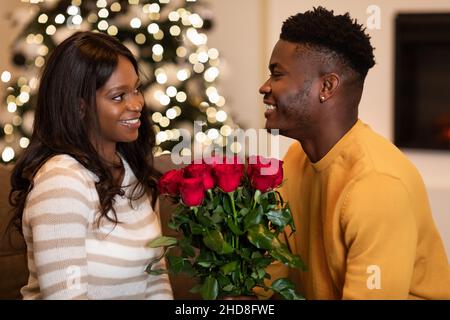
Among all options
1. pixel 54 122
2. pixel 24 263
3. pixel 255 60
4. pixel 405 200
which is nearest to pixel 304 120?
pixel 405 200

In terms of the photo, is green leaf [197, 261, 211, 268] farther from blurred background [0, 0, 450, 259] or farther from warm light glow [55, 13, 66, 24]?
warm light glow [55, 13, 66, 24]

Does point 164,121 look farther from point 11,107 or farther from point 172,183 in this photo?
point 172,183

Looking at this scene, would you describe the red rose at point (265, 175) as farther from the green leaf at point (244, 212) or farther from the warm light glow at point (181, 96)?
the warm light glow at point (181, 96)

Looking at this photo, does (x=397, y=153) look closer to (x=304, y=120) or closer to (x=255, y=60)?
(x=304, y=120)

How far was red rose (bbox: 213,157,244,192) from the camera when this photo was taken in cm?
126

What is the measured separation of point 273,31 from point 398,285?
9.91 feet

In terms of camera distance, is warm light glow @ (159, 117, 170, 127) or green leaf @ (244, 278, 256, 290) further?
warm light glow @ (159, 117, 170, 127)

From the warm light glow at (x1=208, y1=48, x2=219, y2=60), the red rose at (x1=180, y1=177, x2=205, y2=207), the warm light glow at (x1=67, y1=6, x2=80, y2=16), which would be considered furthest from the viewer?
the warm light glow at (x1=208, y1=48, x2=219, y2=60)

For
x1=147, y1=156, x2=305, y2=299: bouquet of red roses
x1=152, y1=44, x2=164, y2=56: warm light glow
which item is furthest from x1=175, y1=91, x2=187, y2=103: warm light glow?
x1=147, y1=156, x2=305, y2=299: bouquet of red roses

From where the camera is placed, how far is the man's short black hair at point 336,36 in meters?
1.52

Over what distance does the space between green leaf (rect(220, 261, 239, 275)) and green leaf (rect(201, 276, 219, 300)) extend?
0.03 m

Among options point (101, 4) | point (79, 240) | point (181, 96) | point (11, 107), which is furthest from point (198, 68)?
point (79, 240)

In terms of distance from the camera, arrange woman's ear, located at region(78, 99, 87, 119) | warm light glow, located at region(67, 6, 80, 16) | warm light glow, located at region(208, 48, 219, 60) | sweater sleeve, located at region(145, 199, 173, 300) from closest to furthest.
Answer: woman's ear, located at region(78, 99, 87, 119), sweater sleeve, located at region(145, 199, 173, 300), warm light glow, located at region(67, 6, 80, 16), warm light glow, located at region(208, 48, 219, 60)

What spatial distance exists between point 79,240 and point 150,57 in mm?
2094
